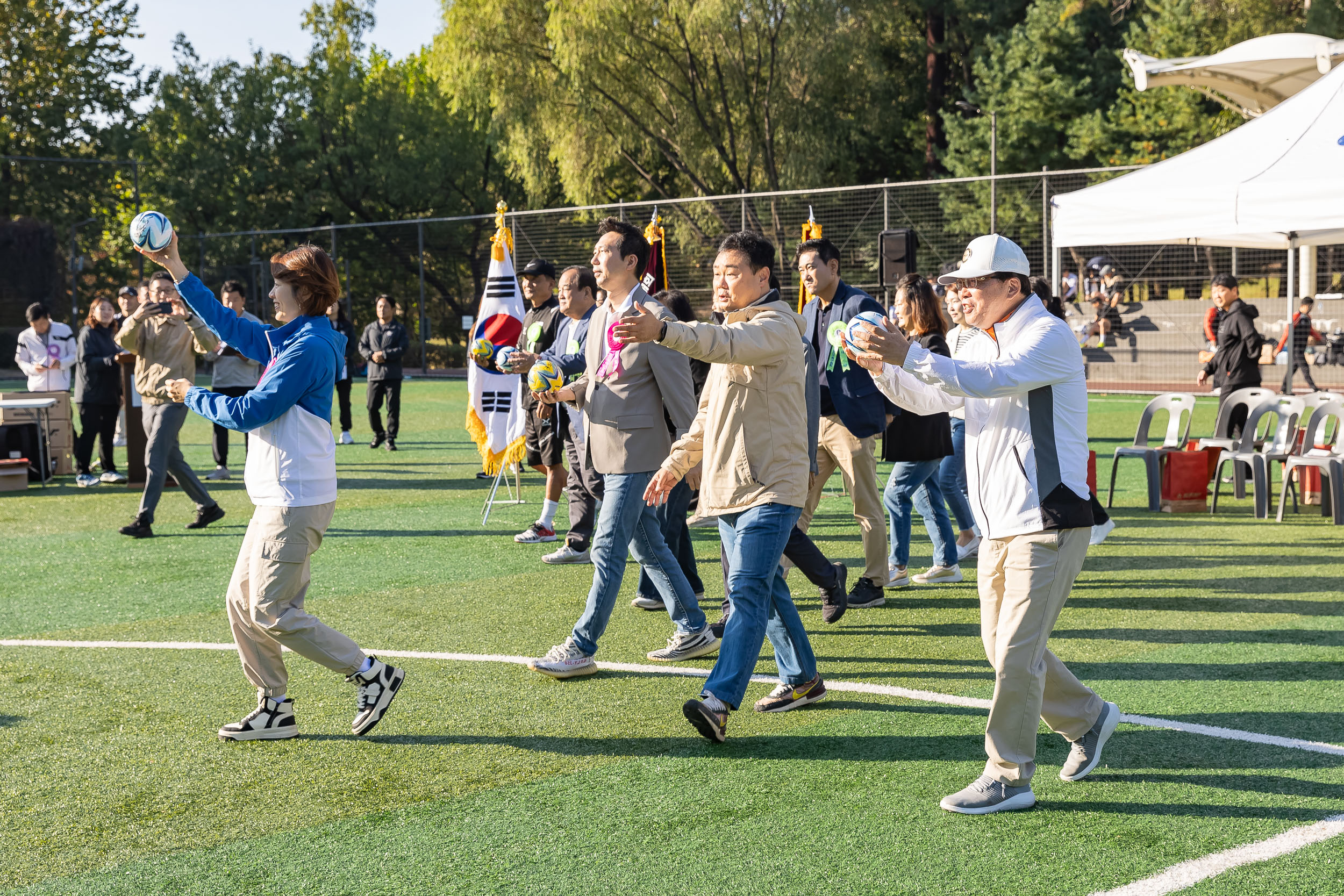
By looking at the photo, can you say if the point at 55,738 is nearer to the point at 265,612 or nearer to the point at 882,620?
the point at 265,612

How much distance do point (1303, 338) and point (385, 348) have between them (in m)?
15.3

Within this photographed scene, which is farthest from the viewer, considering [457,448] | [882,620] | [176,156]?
[176,156]

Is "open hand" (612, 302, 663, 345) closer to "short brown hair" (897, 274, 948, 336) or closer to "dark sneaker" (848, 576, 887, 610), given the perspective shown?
"dark sneaker" (848, 576, 887, 610)

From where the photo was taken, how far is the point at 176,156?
4078 centimetres

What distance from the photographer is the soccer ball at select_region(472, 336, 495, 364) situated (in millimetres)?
9539

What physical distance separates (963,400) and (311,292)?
251 cm

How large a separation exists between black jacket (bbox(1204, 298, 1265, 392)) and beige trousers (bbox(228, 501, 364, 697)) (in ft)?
32.1

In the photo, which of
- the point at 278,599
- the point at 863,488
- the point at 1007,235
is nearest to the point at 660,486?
the point at 278,599

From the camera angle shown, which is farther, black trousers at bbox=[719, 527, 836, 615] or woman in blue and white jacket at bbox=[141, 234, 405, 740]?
black trousers at bbox=[719, 527, 836, 615]

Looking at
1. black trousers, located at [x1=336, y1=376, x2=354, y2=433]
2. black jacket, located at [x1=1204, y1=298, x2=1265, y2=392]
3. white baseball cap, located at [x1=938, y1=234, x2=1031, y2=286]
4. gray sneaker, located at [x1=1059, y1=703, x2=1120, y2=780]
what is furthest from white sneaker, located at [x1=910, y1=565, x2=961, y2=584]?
black trousers, located at [x1=336, y1=376, x2=354, y2=433]

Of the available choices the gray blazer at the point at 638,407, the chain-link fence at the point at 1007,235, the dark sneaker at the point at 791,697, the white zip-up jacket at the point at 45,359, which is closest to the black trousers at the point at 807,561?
the gray blazer at the point at 638,407

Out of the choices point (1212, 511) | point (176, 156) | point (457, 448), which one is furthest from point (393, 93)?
point (1212, 511)

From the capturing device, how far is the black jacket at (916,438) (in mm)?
7512

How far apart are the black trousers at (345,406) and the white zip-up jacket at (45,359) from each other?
3466mm
